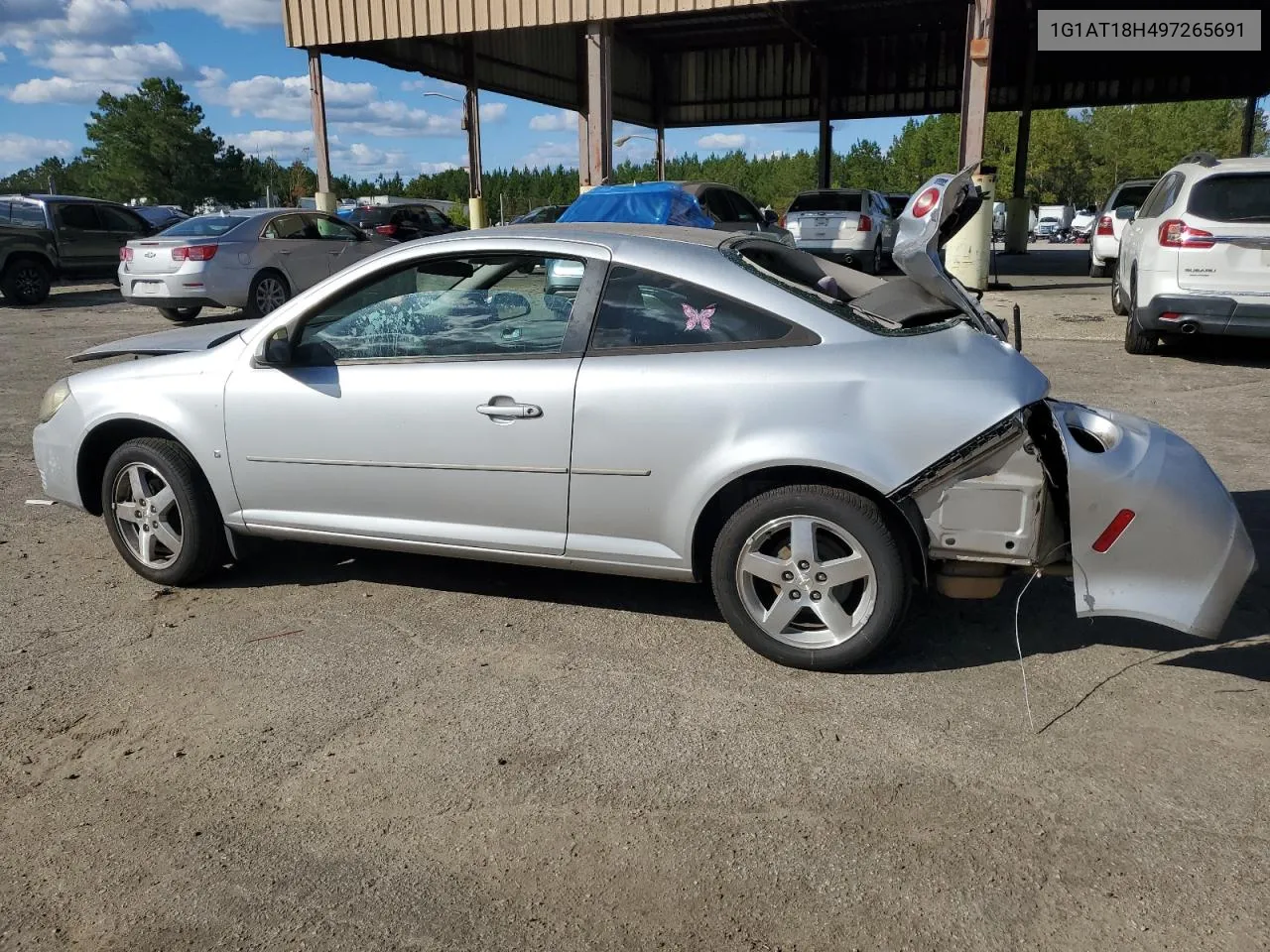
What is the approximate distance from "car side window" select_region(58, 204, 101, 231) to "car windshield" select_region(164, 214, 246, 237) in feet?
18.6

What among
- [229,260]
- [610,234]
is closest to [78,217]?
[229,260]

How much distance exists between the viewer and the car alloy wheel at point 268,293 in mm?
13477

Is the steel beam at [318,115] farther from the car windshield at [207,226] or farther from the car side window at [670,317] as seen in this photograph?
the car side window at [670,317]

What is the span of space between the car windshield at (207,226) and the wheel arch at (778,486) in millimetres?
11455

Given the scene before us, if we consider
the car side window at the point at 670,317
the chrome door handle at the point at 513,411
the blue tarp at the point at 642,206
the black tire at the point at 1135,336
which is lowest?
the black tire at the point at 1135,336

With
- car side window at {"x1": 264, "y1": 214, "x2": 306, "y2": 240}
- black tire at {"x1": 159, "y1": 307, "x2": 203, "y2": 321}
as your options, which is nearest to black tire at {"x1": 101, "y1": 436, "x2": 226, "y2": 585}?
car side window at {"x1": 264, "y1": 214, "x2": 306, "y2": 240}

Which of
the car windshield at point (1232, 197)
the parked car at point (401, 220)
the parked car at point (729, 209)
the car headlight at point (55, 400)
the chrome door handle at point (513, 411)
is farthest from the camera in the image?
the parked car at point (401, 220)

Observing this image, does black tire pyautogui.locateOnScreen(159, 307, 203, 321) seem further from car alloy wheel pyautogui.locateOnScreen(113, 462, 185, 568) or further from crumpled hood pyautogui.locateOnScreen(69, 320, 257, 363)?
car alloy wheel pyautogui.locateOnScreen(113, 462, 185, 568)

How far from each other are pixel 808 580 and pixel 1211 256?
7.05 m

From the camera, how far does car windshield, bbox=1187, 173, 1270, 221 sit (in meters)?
8.65

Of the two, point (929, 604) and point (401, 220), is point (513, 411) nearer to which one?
point (929, 604)

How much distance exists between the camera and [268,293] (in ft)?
44.8

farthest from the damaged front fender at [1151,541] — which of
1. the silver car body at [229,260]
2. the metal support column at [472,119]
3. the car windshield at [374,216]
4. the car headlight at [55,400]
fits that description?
the metal support column at [472,119]

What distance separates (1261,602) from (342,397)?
12.3ft
